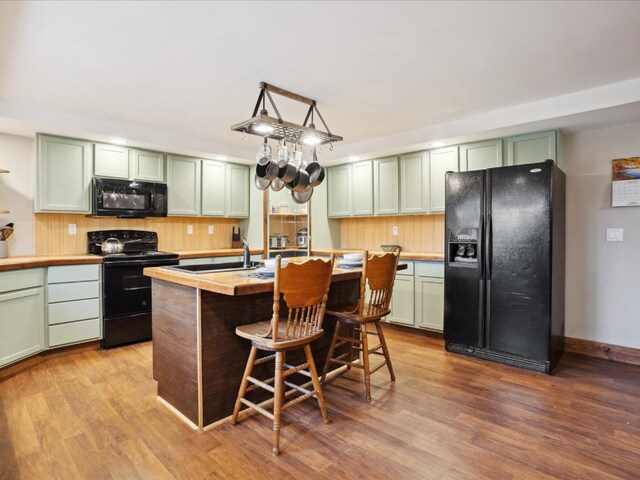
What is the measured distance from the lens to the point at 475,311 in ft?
10.9

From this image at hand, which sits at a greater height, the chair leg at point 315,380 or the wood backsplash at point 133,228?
the wood backsplash at point 133,228

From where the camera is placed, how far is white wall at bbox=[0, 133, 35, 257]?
3.60 metres

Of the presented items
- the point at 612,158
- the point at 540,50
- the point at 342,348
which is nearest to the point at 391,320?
the point at 342,348

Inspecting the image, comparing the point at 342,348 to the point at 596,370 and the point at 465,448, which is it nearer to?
the point at 465,448

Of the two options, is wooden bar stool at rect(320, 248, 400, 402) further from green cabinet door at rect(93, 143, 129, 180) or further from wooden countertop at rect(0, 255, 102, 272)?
green cabinet door at rect(93, 143, 129, 180)

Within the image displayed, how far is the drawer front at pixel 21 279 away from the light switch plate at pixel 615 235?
5.16 meters

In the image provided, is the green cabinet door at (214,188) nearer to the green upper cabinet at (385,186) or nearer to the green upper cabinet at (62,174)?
the green upper cabinet at (62,174)

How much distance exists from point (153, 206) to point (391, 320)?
10.1 feet

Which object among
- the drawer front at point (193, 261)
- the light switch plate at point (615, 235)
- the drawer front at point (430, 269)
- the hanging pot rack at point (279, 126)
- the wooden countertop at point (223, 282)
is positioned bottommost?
the drawer front at point (430, 269)

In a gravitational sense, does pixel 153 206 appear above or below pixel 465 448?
above

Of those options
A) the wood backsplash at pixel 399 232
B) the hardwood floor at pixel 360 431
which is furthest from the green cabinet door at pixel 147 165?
the wood backsplash at pixel 399 232

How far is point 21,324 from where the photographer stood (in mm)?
3070

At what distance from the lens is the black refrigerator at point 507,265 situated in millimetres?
2973

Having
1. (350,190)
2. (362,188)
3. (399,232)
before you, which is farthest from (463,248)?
(350,190)
